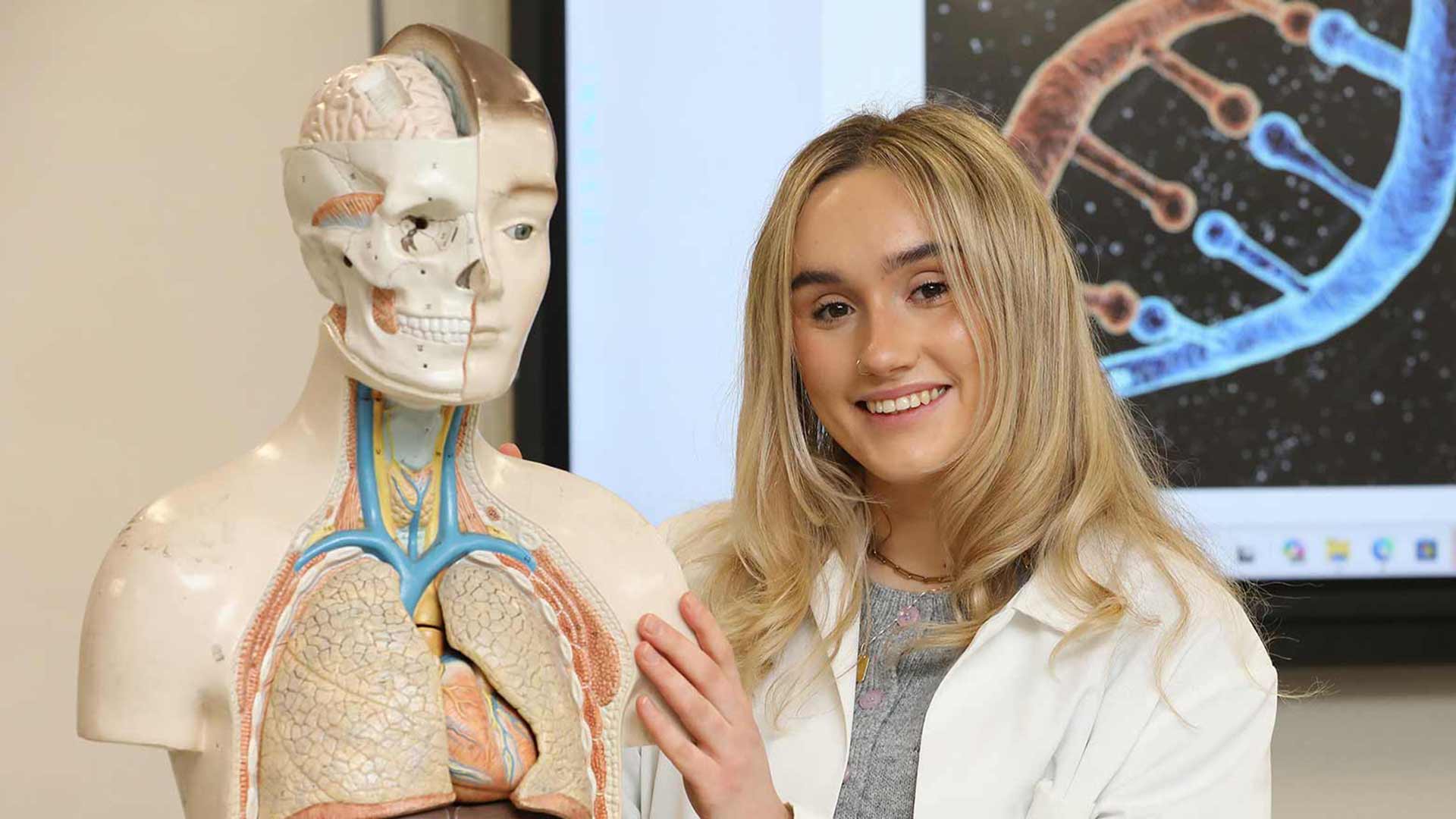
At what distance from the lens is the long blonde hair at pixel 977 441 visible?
1.42 meters

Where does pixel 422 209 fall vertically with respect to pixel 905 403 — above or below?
above

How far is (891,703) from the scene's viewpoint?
4.76ft

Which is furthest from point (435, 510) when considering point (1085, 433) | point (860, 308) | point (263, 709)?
point (1085, 433)

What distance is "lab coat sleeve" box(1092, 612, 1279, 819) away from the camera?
4.44ft

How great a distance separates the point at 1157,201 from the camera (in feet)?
7.14

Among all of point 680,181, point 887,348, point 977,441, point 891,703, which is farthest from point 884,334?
point 680,181

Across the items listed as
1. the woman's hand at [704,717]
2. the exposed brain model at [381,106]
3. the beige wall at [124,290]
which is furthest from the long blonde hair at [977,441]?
the beige wall at [124,290]

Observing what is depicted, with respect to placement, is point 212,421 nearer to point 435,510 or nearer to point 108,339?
point 108,339

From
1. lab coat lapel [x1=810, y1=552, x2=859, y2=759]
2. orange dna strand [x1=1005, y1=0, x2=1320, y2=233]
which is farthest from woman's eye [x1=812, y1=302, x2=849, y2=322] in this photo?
orange dna strand [x1=1005, y1=0, x2=1320, y2=233]

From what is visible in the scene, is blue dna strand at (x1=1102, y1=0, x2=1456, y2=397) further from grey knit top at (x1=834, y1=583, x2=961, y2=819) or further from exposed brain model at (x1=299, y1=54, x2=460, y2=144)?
exposed brain model at (x1=299, y1=54, x2=460, y2=144)

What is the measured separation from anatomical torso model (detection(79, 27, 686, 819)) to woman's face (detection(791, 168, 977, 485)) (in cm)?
43

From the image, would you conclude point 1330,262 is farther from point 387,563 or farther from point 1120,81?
point 387,563

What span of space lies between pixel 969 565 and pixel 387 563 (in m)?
0.64

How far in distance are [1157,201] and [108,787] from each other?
5.40ft
